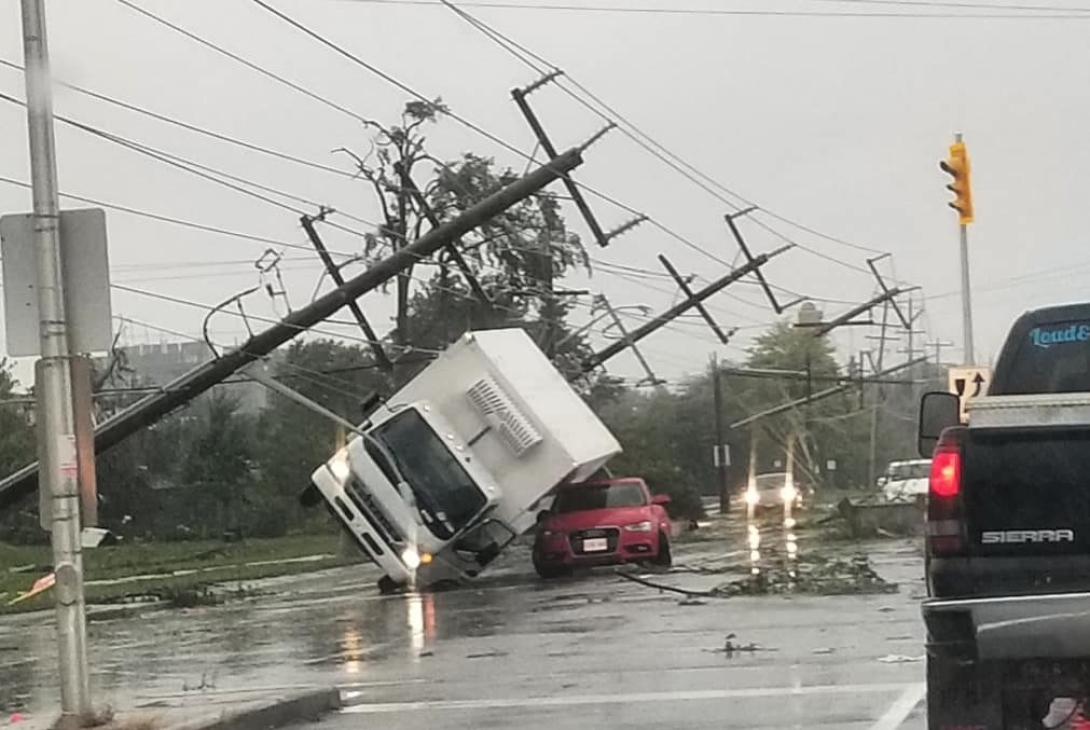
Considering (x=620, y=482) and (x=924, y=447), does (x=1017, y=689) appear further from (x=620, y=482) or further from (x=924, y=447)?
(x=620, y=482)

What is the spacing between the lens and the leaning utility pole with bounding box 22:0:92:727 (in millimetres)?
10594

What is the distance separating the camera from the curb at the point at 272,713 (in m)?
10.5

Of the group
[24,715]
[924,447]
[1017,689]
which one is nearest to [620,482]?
[24,715]

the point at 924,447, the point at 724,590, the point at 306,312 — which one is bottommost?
the point at 724,590

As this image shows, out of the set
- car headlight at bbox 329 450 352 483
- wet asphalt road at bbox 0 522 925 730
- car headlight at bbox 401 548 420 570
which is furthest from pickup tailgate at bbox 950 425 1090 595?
car headlight at bbox 329 450 352 483

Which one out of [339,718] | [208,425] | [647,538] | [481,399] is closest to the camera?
[339,718]

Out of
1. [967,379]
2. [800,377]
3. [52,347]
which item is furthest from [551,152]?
[800,377]

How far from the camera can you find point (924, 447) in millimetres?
8781

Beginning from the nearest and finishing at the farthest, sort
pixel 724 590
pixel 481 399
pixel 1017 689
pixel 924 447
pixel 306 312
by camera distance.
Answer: pixel 1017 689
pixel 924 447
pixel 724 590
pixel 481 399
pixel 306 312

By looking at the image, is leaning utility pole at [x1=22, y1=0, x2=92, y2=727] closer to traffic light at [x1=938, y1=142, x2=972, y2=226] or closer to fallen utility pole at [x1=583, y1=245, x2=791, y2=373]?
traffic light at [x1=938, y1=142, x2=972, y2=226]

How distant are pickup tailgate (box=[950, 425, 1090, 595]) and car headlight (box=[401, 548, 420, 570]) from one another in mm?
20184

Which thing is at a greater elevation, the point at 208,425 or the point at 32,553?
the point at 208,425

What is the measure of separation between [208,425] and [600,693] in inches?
1690

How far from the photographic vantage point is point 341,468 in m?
26.5
